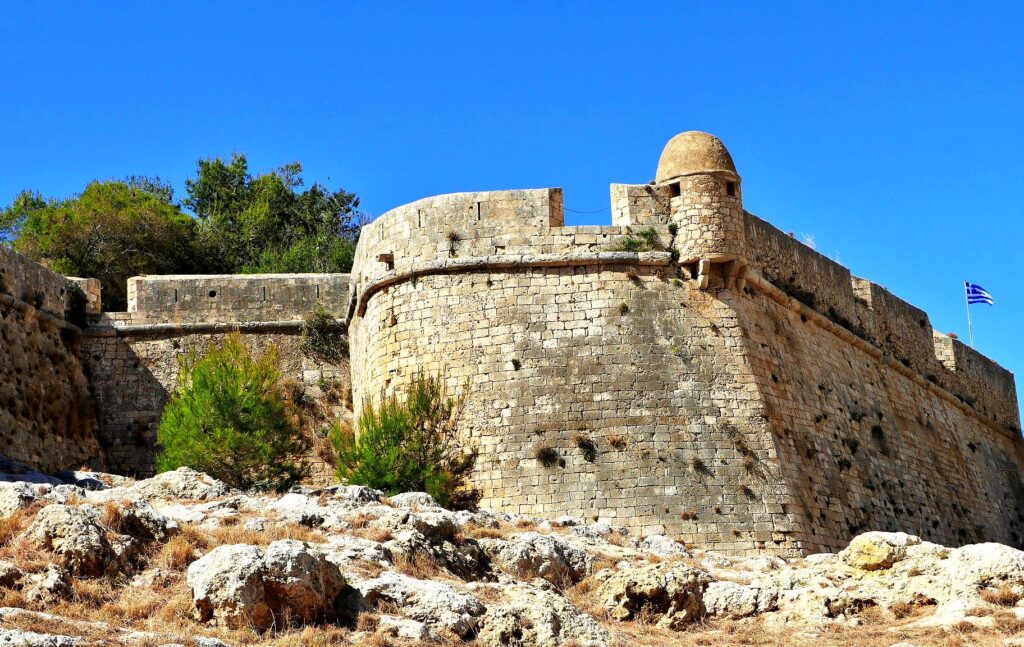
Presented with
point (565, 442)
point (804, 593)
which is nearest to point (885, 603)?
point (804, 593)

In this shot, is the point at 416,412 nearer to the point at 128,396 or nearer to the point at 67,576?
the point at 128,396

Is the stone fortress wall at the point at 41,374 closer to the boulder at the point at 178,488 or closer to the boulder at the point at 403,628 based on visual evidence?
the boulder at the point at 178,488

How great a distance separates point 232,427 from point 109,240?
11.3m

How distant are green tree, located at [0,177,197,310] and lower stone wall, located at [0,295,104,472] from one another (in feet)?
22.2

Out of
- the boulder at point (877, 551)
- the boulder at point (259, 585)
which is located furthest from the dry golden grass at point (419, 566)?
the boulder at point (877, 551)

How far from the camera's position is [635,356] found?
734 inches

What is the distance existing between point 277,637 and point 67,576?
1545mm

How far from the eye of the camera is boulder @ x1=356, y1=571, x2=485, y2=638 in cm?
1064

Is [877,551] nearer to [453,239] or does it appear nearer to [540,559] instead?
[540,559]

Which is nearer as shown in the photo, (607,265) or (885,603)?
(885,603)

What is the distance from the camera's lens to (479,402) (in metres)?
18.6

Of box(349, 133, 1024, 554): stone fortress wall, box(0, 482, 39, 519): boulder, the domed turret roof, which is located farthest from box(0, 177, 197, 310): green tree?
box(0, 482, 39, 519): boulder

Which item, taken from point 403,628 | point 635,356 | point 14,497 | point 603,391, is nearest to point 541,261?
point 635,356

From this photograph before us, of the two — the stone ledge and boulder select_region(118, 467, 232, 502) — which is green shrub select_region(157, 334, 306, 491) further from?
boulder select_region(118, 467, 232, 502)
